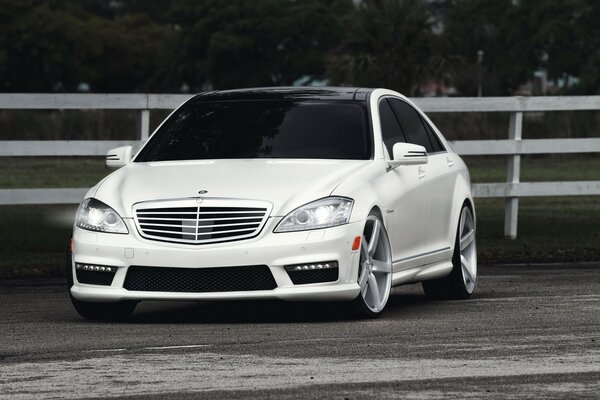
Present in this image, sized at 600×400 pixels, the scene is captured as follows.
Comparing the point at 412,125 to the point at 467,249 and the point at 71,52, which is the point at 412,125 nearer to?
the point at 467,249

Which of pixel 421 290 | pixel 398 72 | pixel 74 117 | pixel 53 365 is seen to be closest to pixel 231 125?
pixel 421 290

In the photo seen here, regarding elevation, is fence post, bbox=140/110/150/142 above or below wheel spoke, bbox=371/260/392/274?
below

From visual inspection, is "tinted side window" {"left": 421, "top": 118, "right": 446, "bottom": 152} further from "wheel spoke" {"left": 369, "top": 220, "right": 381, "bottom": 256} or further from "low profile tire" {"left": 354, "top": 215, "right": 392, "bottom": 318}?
"wheel spoke" {"left": 369, "top": 220, "right": 381, "bottom": 256}

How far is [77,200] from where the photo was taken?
16.0 m

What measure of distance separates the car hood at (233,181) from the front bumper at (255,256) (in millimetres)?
182

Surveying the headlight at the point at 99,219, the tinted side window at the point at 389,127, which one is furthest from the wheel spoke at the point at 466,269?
the headlight at the point at 99,219

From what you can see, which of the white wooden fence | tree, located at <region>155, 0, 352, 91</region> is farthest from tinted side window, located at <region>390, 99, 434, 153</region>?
tree, located at <region>155, 0, 352, 91</region>

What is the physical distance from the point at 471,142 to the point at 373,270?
711 centimetres

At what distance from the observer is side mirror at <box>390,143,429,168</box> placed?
11.1 m

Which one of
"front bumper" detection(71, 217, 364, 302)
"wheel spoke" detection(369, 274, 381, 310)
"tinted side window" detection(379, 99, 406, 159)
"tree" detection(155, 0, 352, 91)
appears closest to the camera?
"front bumper" detection(71, 217, 364, 302)

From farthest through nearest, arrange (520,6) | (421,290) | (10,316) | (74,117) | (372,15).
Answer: (520,6), (372,15), (74,117), (421,290), (10,316)

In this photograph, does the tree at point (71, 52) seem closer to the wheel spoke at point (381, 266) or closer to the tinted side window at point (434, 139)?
the tinted side window at point (434, 139)

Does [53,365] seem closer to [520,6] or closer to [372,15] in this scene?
[372,15]

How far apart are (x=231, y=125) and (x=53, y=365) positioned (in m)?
3.55
